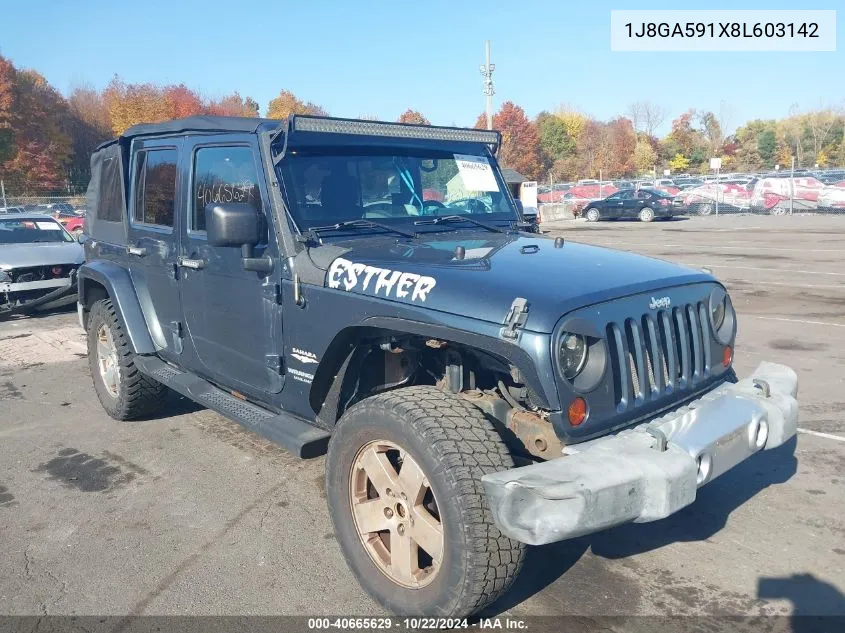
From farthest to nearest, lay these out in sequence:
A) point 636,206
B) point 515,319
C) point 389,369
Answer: point 636,206 < point 389,369 < point 515,319

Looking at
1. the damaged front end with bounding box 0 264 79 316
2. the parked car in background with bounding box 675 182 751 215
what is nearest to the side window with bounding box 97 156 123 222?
the damaged front end with bounding box 0 264 79 316

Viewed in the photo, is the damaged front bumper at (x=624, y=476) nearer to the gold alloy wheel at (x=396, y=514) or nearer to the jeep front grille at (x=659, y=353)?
the jeep front grille at (x=659, y=353)

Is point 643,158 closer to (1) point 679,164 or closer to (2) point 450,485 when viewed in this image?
(1) point 679,164

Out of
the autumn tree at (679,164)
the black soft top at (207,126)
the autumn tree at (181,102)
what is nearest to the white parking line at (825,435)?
the black soft top at (207,126)

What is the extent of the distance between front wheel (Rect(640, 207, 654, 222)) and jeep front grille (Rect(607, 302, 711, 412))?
1149 inches

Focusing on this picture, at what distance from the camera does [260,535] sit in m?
3.80

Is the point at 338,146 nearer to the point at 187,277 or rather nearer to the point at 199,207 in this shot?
the point at 199,207

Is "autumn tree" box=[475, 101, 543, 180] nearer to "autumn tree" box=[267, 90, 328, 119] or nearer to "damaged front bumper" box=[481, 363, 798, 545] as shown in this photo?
"autumn tree" box=[267, 90, 328, 119]

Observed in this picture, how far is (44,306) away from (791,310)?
33.2 feet

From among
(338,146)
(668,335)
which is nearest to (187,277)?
(338,146)

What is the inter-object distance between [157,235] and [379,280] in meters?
2.23

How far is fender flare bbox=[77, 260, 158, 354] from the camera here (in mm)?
4969

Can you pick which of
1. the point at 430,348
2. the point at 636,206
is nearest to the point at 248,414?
the point at 430,348

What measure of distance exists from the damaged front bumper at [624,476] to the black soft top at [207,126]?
2341mm
